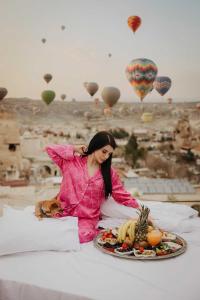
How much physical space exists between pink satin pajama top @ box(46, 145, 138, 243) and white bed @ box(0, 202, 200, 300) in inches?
19.8

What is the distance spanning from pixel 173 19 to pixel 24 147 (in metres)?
2.27

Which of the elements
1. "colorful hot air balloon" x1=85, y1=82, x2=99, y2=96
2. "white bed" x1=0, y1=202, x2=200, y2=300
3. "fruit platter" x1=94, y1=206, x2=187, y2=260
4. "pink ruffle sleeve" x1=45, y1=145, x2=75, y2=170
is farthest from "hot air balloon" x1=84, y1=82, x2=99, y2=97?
"white bed" x1=0, y1=202, x2=200, y2=300

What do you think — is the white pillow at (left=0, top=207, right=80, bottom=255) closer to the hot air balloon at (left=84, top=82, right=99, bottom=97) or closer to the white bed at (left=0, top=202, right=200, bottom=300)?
the white bed at (left=0, top=202, right=200, bottom=300)

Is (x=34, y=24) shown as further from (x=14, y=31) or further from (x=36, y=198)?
(x=36, y=198)

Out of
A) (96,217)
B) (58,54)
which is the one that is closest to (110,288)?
(96,217)

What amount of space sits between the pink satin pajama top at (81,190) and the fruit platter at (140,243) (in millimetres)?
397

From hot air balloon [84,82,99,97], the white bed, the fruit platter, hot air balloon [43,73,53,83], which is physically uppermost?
hot air balloon [43,73,53,83]

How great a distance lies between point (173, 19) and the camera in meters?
4.50

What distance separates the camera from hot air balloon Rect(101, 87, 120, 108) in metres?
4.57

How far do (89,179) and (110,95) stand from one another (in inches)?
83.8

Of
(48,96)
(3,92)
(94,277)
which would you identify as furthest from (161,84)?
(94,277)

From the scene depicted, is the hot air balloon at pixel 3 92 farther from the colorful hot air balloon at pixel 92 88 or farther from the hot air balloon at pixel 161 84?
the hot air balloon at pixel 161 84

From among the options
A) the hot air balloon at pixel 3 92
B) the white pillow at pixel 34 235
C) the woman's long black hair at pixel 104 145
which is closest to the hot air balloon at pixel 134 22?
the hot air balloon at pixel 3 92

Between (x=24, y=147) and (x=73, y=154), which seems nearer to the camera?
(x=73, y=154)
